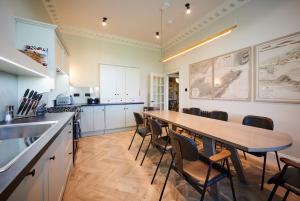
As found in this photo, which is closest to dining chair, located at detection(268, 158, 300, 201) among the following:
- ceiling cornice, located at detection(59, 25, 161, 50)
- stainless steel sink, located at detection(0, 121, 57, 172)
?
stainless steel sink, located at detection(0, 121, 57, 172)

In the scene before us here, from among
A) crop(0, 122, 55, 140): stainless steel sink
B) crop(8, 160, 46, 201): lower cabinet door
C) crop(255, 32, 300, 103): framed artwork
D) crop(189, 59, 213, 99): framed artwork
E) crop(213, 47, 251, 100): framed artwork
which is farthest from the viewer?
crop(189, 59, 213, 99): framed artwork

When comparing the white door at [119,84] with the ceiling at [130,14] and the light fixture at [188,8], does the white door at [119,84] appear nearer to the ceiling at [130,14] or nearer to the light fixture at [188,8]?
the ceiling at [130,14]

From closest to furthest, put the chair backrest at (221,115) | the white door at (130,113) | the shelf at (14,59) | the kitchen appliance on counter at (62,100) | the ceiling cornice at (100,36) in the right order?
the shelf at (14,59) < the chair backrest at (221,115) < the kitchen appliance on counter at (62,100) < the ceiling cornice at (100,36) < the white door at (130,113)

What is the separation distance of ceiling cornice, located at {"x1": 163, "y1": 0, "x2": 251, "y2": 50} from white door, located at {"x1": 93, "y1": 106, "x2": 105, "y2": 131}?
131 inches

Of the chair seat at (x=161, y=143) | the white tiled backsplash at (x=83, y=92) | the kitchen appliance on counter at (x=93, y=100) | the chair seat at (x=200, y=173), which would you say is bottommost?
the chair seat at (x=200, y=173)

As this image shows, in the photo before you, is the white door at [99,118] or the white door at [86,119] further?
the white door at [99,118]

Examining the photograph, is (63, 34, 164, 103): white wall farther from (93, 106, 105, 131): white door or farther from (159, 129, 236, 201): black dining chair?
(159, 129, 236, 201): black dining chair

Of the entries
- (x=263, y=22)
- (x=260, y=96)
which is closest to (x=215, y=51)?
(x=263, y=22)

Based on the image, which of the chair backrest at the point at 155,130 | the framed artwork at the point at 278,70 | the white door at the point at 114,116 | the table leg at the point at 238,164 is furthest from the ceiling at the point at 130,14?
the table leg at the point at 238,164

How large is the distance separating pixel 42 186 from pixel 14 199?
1.39ft

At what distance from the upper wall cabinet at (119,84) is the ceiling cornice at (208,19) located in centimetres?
176

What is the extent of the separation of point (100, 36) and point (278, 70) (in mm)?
4595

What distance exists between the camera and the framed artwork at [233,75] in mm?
2945

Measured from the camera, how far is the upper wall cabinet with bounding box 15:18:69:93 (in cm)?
203
